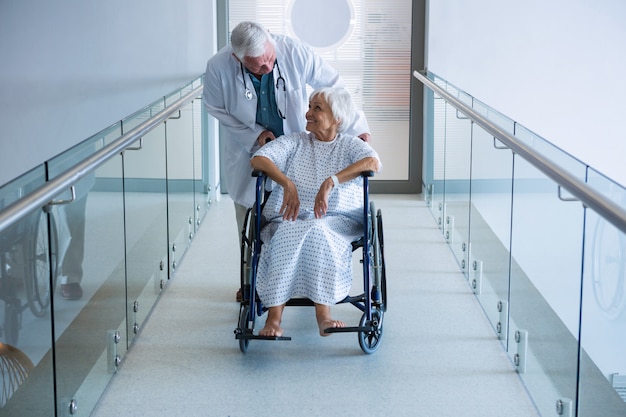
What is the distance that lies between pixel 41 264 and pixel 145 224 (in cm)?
165

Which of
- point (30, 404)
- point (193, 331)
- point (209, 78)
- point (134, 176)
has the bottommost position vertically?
point (193, 331)

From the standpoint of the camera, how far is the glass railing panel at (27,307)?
7.73ft

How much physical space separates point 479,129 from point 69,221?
7.55ft

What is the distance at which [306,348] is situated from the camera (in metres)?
4.04

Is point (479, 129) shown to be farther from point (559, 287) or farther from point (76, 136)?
point (76, 136)

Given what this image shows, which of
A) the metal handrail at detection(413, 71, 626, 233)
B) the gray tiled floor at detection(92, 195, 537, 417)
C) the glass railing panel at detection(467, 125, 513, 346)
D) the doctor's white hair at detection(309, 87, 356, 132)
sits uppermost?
the doctor's white hair at detection(309, 87, 356, 132)

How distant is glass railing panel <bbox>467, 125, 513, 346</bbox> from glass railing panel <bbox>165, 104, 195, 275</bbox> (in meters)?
1.52

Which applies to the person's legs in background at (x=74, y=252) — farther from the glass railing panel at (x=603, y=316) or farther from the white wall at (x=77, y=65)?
the white wall at (x=77, y=65)

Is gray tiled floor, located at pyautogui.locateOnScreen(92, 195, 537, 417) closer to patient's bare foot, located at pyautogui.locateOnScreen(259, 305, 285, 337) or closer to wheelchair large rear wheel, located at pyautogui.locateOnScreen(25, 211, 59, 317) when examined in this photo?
patient's bare foot, located at pyautogui.locateOnScreen(259, 305, 285, 337)

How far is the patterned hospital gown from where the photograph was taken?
12.6 feet

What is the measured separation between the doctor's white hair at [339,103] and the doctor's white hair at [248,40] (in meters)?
0.30

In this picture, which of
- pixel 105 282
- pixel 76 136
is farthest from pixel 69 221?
pixel 76 136

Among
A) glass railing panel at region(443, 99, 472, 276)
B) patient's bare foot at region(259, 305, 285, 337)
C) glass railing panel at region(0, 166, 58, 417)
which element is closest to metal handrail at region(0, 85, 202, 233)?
glass railing panel at region(0, 166, 58, 417)

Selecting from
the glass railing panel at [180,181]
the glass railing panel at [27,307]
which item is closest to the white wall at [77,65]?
the glass railing panel at [180,181]
